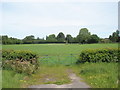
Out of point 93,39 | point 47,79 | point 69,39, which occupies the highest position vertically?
point 69,39

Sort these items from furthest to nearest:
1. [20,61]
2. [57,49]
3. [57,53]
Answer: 1. [57,49]
2. [57,53]
3. [20,61]

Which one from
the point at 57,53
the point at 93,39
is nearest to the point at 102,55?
the point at 57,53

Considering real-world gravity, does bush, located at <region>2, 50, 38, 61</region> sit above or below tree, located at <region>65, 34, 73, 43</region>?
below

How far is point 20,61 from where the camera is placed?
294 inches

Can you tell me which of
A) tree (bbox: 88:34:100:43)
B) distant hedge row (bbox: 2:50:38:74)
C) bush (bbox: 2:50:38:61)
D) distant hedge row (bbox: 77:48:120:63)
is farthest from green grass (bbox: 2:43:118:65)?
tree (bbox: 88:34:100:43)

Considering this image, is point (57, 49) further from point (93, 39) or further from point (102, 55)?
point (93, 39)

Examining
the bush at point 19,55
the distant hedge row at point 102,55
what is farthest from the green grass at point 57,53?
the bush at point 19,55

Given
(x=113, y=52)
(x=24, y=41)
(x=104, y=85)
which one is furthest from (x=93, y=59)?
(x=24, y=41)

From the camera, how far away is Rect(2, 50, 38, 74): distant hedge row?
6494 millimetres

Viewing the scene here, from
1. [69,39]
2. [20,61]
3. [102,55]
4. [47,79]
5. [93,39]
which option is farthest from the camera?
[69,39]

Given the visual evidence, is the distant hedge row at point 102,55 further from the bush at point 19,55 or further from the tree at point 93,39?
the tree at point 93,39

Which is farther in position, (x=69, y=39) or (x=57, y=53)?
(x=69, y=39)

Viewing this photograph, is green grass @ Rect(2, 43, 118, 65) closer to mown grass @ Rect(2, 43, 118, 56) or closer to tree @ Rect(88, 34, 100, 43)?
mown grass @ Rect(2, 43, 118, 56)

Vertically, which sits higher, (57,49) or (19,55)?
(19,55)
